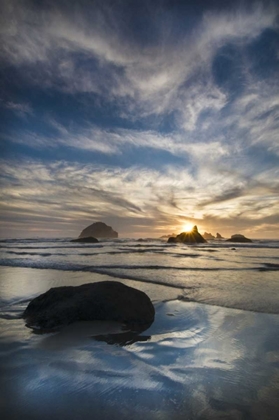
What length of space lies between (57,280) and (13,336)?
681cm

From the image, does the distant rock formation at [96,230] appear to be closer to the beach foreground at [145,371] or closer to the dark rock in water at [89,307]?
the dark rock in water at [89,307]

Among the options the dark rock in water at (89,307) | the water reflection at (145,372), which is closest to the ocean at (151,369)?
the water reflection at (145,372)

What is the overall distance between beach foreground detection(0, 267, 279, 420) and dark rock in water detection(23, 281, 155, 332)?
1.00 feet

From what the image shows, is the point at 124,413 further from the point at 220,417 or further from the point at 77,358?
the point at 77,358

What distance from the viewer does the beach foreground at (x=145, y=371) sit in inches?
109

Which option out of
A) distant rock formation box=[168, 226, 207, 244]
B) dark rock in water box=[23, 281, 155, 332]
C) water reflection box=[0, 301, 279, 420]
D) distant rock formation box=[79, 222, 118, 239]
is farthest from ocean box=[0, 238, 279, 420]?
distant rock formation box=[79, 222, 118, 239]

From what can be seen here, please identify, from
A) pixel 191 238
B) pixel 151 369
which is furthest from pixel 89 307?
pixel 191 238

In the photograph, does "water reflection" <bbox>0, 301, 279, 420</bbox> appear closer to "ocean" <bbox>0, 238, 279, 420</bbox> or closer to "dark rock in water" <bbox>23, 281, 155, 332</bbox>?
"ocean" <bbox>0, 238, 279, 420</bbox>

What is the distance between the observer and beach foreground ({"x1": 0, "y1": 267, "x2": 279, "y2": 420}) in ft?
9.05

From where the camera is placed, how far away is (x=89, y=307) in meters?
6.12

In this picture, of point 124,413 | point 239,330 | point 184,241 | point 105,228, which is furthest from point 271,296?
point 105,228

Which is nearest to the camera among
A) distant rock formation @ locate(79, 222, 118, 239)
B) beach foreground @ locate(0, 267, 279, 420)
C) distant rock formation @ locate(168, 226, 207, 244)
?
beach foreground @ locate(0, 267, 279, 420)

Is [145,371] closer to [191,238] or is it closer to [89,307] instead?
[89,307]

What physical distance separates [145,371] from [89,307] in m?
2.92
